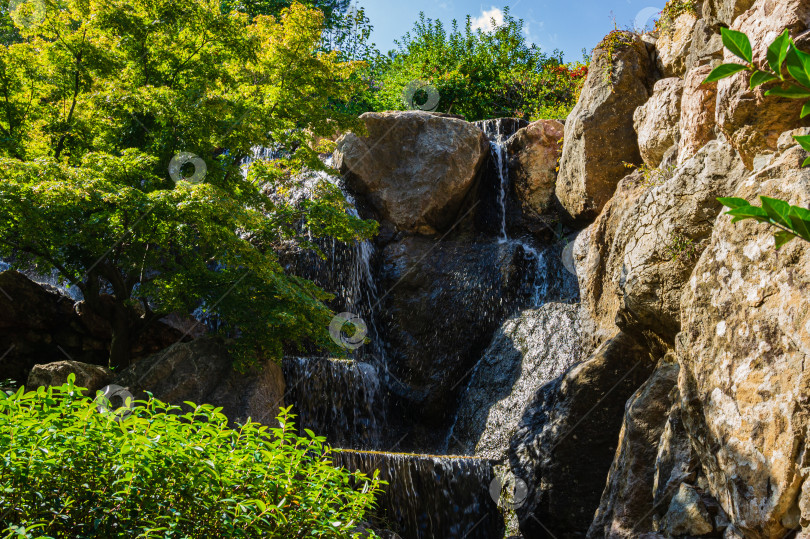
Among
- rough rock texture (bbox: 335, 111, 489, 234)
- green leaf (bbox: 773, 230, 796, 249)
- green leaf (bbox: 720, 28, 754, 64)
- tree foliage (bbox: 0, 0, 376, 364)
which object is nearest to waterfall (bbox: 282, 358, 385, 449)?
tree foliage (bbox: 0, 0, 376, 364)

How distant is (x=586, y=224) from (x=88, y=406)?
1091 centimetres

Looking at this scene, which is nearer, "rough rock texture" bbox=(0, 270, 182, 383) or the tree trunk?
the tree trunk

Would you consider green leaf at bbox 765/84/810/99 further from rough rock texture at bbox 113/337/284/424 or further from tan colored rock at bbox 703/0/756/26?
rough rock texture at bbox 113/337/284/424

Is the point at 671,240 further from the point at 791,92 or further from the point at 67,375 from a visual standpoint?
the point at 67,375

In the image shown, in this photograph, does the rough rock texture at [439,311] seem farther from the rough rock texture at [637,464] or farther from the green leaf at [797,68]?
the green leaf at [797,68]

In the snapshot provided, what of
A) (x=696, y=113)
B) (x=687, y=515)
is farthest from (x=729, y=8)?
(x=687, y=515)

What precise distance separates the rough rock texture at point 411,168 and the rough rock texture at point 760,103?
351 inches

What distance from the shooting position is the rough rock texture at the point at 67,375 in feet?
28.1

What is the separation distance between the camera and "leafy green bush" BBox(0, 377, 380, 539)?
8.75 feet

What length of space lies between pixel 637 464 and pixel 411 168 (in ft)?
33.1

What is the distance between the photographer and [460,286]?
13.4 metres

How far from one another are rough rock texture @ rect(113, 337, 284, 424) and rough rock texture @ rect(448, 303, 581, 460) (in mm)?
3417

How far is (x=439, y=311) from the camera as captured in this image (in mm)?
13242

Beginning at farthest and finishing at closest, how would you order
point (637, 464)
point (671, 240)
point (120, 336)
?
point (120, 336) < point (671, 240) < point (637, 464)
